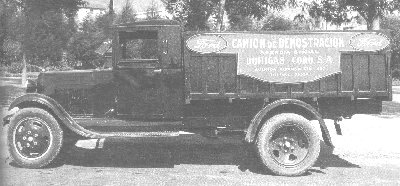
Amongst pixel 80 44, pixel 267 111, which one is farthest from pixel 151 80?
pixel 80 44

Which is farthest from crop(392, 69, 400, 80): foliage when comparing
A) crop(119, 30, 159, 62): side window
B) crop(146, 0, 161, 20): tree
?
crop(119, 30, 159, 62): side window

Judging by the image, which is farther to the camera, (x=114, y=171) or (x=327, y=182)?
(x=114, y=171)

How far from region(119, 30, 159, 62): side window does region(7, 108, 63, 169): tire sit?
52.4 inches

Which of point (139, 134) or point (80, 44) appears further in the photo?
point (80, 44)

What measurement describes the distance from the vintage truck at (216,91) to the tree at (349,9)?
29.7ft

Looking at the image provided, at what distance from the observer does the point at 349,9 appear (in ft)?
53.4

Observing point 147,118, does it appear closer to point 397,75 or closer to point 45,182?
point 45,182

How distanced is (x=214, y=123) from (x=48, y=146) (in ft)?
7.32

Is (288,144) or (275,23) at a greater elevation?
(275,23)

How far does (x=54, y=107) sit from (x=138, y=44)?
1.45 meters

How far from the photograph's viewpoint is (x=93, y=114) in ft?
22.8

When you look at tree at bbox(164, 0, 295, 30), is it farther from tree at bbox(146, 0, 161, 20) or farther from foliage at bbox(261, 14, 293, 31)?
foliage at bbox(261, 14, 293, 31)

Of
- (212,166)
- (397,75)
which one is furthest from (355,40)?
(397,75)

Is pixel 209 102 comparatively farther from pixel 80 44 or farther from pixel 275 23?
pixel 275 23
